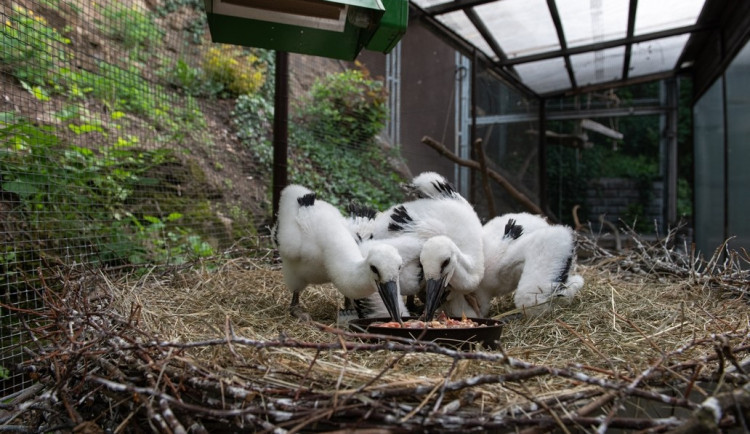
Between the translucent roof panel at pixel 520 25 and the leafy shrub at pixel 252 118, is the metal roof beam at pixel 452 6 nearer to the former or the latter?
the translucent roof panel at pixel 520 25

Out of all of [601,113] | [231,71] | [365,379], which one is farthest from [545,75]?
[365,379]

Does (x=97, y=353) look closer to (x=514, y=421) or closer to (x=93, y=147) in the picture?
(x=514, y=421)

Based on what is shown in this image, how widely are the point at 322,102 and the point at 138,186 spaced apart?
385cm

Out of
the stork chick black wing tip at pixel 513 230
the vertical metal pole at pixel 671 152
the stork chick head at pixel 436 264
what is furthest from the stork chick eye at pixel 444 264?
the vertical metal pole at pixel 671 152

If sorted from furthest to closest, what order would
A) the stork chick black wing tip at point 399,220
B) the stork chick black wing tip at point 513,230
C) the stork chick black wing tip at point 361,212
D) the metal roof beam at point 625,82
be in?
the metal roof beam at point 625,82, the stork chick black wing tip at point 361,212, the stork chick black wing tip at point 513,230, the stork chick black wing tip at point 399,220

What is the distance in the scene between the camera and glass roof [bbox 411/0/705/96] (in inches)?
248

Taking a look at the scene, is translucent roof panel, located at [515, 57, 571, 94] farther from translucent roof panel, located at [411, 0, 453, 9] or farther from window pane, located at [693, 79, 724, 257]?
translucent roof panel, located at [411, 0, 453, 9]

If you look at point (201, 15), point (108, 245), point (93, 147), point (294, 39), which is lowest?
point (108, 245)

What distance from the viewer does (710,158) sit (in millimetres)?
7867

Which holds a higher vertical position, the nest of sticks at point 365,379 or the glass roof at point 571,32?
the glass roof at point 571,32

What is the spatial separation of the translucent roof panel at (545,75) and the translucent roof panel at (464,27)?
112cm

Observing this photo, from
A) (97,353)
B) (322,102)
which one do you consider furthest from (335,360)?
(322,102)

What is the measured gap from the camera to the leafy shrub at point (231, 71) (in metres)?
8.84

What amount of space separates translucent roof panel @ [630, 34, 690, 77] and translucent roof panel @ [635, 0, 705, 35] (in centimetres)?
42
